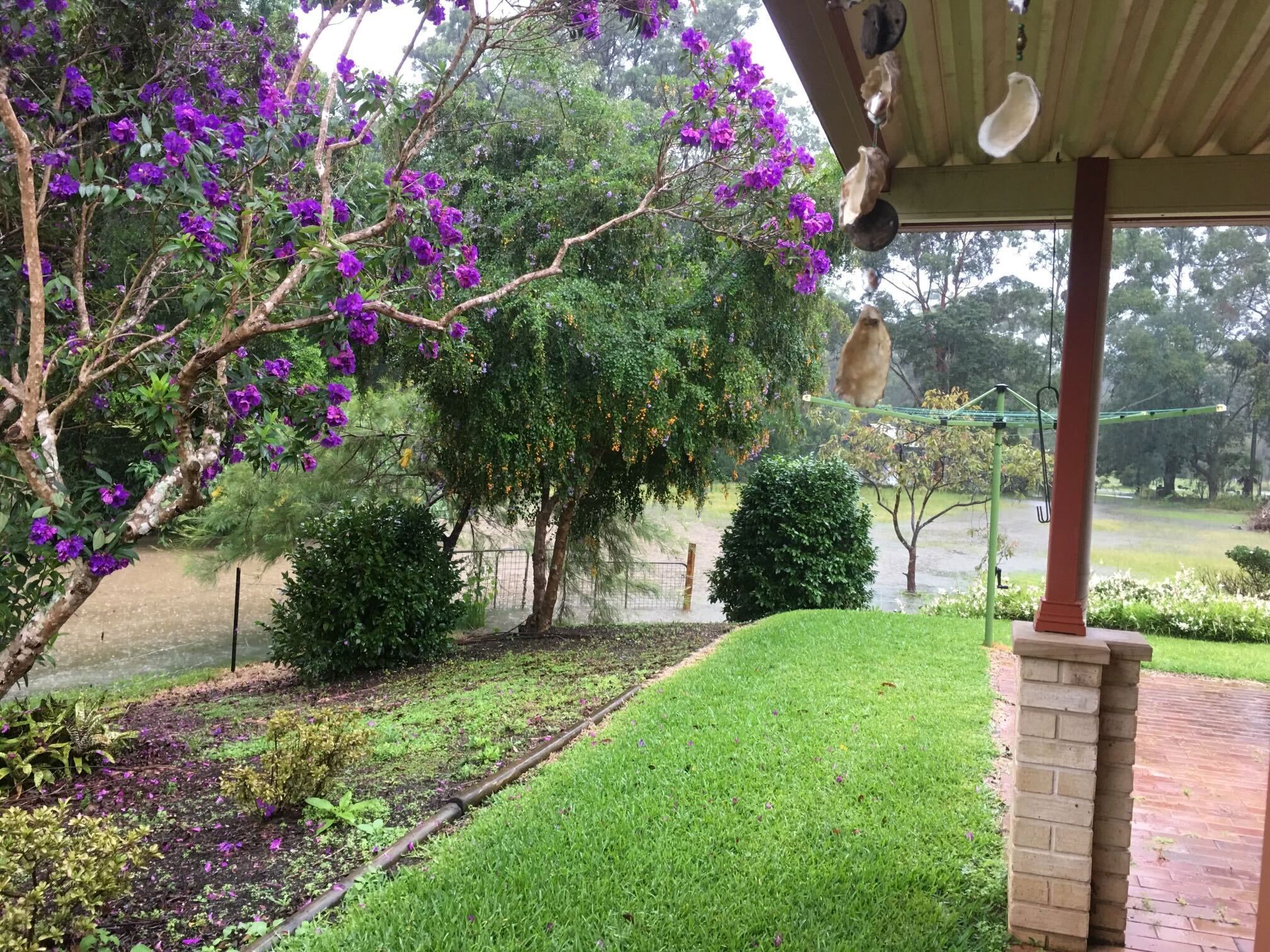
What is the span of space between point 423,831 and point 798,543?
652 cm

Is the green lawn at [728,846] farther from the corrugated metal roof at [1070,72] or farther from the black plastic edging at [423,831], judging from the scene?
the corrugated metal roof at [1070,72]

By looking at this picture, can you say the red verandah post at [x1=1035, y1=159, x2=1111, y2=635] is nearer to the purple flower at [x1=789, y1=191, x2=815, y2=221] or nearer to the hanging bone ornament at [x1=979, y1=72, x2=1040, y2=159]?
the hanging bone ornament at [x1=979, y1=72, x2=1040, y2=159]

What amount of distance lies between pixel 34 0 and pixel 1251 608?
36.7ft

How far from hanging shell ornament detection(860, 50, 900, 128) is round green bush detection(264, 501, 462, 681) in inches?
235

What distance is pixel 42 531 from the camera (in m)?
3.21

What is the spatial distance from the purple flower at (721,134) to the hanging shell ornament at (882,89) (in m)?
4.57

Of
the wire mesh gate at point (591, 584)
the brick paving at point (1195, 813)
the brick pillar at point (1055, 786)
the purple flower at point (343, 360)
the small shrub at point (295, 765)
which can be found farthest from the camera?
the wire mesh gate at point (591, 584)

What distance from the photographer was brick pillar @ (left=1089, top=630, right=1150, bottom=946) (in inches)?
89.6

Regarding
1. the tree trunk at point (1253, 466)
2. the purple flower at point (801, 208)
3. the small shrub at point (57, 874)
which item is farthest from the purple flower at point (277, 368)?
the tree trunk at point (1253, 466)

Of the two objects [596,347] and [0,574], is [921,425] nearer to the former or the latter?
[596,347]

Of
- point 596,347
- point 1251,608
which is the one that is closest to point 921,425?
point 1251,608

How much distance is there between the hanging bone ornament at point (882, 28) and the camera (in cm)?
65

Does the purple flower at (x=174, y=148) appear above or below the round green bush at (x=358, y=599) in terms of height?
above

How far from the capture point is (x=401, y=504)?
22.0 feet
